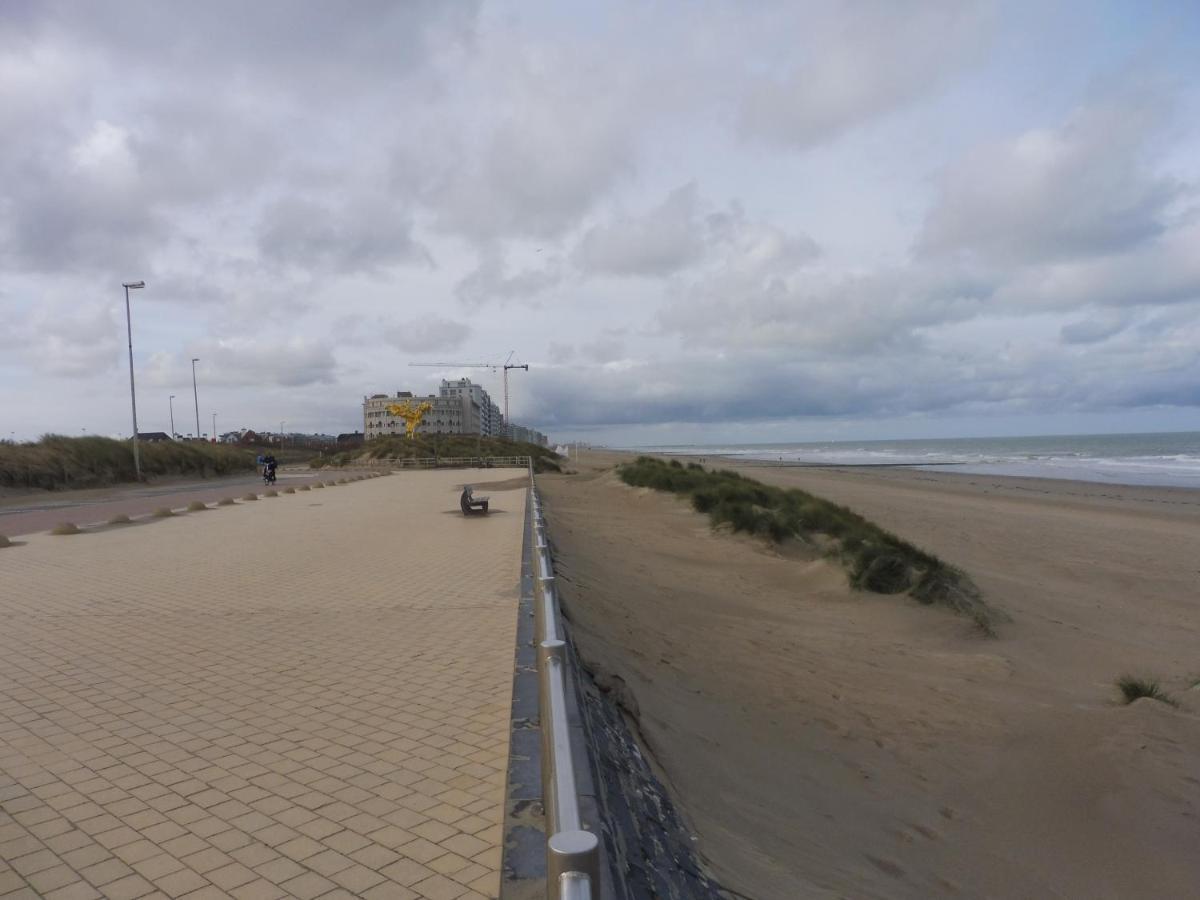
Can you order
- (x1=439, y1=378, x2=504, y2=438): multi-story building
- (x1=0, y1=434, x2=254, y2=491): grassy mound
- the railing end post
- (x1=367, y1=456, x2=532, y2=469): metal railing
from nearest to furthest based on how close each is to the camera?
the railing end post → (x1=0, y1=434, x2=254, y2=491): grassy mound → (x1=367, y1=456, x2=532, y2=469): metal railing → (x1=439, y1=378, x2=504, y2=438): multi-story building

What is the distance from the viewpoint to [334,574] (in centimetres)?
1008

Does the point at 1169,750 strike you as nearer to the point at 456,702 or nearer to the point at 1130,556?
the point at 456,702

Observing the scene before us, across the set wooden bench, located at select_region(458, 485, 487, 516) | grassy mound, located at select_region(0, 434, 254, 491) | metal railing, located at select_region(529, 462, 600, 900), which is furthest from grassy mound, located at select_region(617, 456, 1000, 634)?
grassy mound, located at select_region(0, 434, 254, 491)

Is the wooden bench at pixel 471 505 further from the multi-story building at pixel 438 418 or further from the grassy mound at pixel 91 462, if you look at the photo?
the multi-story building at pixel 438 418

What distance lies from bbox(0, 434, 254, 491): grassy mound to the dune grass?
35.7m

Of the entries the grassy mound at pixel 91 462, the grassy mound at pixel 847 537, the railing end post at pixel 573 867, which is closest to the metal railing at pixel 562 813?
the railing end post at pixel 573 867

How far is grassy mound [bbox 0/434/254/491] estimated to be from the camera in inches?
1282

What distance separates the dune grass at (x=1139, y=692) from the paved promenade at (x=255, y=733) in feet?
18.1

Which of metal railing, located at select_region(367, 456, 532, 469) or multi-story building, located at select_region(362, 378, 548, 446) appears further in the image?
multi-story building, located at select_region(362, 378, 548, 446)

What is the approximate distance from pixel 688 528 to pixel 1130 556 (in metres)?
8.75

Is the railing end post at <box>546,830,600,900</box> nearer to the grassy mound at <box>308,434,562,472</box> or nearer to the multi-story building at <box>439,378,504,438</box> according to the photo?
the grassy mound at <box>308,434,562,472</box>

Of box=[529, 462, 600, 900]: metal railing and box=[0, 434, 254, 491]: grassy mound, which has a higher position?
box=[0, 434, 254, 491]: grassy mound

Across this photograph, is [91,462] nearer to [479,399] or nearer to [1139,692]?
[1139,692]

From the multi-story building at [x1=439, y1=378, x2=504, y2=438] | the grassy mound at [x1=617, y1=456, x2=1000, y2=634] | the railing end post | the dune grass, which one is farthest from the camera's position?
the multi-story building at [x1=439, y1=378, x2=504, y2=438]
